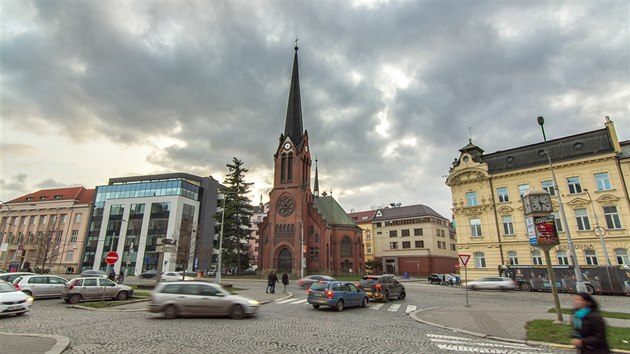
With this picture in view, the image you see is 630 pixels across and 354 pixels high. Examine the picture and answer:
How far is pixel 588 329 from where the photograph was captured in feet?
15.8

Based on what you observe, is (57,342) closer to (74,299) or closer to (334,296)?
(74,299)

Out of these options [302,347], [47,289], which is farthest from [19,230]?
[302,347]

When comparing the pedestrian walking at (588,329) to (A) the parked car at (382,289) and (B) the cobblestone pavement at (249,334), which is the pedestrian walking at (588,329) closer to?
(B) the cobblestone pavement at (249,334)

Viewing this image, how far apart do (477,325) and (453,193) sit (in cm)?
2999

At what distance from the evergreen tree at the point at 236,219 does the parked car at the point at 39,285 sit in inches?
1298

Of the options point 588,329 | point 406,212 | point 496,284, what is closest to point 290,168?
point 406,212

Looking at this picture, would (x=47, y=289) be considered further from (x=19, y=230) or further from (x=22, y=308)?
(x=19, y=230)

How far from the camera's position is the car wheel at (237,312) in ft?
43.0

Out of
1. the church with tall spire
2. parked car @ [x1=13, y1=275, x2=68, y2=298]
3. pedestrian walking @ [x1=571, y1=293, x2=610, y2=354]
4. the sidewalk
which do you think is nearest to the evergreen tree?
the church with tall spire

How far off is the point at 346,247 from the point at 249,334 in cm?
5206

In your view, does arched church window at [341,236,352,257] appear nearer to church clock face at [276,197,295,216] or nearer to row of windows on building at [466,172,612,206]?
church clock face at [276,197,295,216]

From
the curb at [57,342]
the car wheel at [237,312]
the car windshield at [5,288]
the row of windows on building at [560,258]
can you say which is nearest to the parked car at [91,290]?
the car windshield at [5,288]

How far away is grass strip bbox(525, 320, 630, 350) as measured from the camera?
8.86 meters

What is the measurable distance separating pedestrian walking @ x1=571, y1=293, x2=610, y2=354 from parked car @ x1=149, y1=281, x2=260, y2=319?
11162 millimetres
